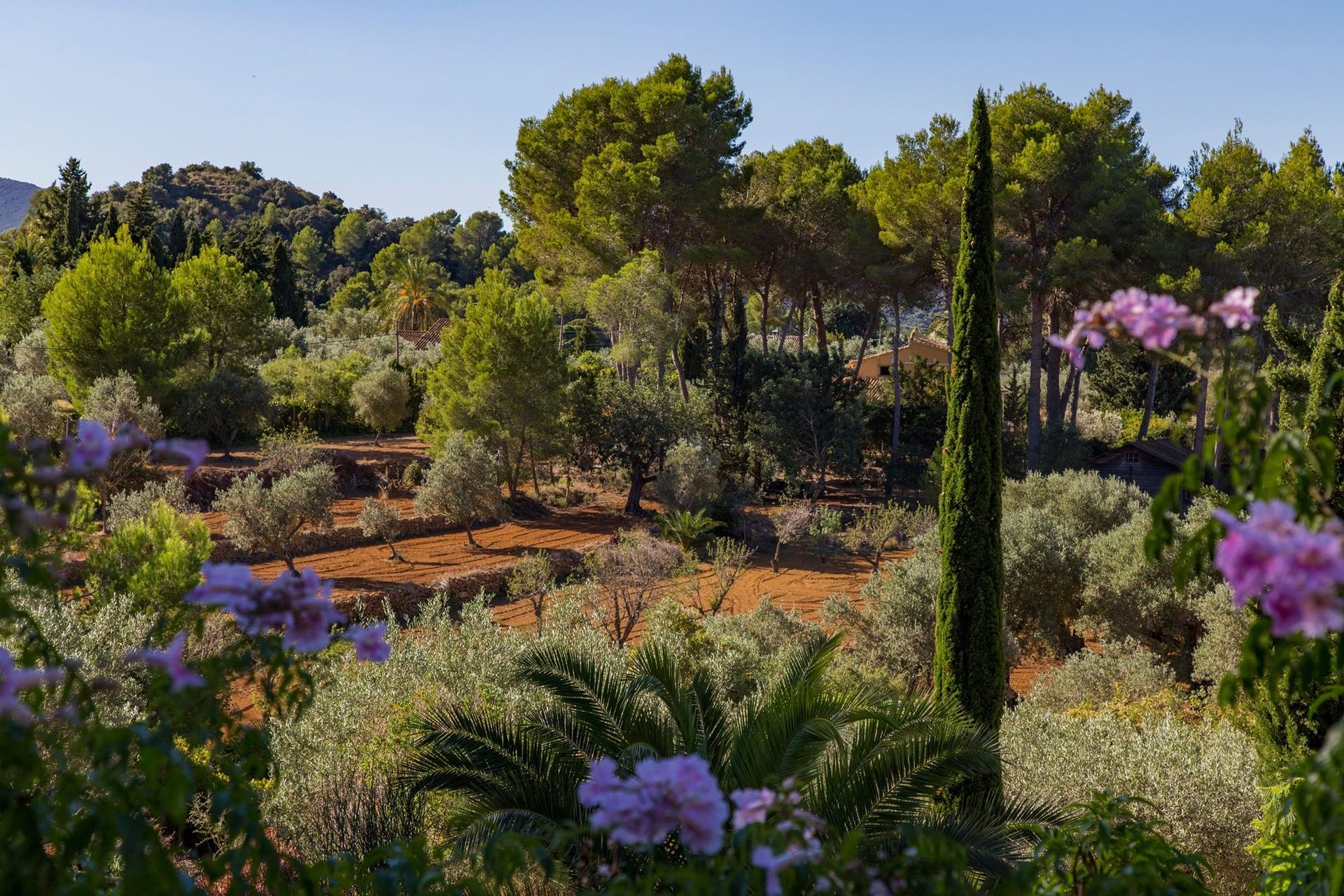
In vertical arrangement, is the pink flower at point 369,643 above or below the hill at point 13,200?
below

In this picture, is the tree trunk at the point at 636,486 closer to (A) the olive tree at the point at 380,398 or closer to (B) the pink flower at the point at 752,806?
(A) the olive tree at the point at 380,398

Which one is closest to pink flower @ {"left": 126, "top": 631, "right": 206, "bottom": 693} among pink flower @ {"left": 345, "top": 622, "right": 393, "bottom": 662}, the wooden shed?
pink flower @ {"left": 345, "top": 622, "right": 393, "bottom": 662}

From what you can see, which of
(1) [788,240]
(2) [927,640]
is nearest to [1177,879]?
(2) [927,640]

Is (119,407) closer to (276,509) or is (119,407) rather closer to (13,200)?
(276,509)

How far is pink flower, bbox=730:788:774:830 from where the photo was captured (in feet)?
5.83

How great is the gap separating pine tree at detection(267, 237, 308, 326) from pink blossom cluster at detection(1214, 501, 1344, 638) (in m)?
42.1

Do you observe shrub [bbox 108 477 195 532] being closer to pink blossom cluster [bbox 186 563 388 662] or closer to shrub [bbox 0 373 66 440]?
shrub [bbox 0 373 66 440]

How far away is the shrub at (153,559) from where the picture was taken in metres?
11.3

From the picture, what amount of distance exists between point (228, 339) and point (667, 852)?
2635cm

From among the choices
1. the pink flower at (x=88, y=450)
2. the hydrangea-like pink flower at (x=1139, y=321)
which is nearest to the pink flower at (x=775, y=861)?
the hydrangea-like pink flower at (x=1139, y=321)

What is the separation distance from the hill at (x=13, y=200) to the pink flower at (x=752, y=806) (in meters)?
105

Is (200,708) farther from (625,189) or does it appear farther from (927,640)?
(625,189)

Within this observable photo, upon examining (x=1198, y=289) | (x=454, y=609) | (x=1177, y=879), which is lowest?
(x=454, y=609)

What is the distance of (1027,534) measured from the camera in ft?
44.6
